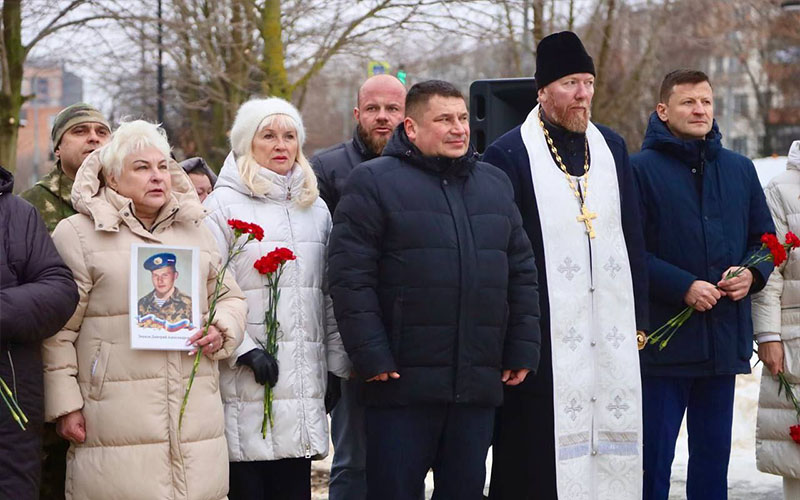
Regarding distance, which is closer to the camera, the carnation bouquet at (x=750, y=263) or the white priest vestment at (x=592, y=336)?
the white priest vestment at (x=592, y=336)

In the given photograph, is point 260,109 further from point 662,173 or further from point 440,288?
point 662,173

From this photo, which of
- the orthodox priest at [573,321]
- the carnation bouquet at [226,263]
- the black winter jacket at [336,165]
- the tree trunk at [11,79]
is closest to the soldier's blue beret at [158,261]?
the carnation bouquet at [226,263]

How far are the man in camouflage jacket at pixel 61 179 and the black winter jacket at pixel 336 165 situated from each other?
1112 mm

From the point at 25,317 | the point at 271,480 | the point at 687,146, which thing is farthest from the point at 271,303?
the point at 687,146

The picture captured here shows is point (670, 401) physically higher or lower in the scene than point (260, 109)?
lower

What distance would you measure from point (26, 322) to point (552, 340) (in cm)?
239

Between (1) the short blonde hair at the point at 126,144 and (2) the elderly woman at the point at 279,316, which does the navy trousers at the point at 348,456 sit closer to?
(2) the elderly woman at the point at 279,316

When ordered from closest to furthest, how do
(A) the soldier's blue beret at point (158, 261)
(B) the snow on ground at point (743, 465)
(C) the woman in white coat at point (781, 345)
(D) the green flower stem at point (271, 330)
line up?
(A) the soldier's blue beret at point (158, 261), (D) the green flower stem at point (271, 330), (C) the woman in white coat at point (781, 345), (B) the snow on ground at point (743, 465)

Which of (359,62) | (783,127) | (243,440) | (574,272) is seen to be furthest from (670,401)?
(783,127)

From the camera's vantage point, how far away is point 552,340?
5.60 meters

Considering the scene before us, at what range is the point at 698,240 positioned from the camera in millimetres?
6020

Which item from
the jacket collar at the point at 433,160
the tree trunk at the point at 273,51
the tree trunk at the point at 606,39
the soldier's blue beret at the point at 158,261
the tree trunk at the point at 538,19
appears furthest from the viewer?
the tree trunk at the point at 606,39

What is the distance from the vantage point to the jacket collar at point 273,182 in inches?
207

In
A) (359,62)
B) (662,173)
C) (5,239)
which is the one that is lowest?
(5,239)
